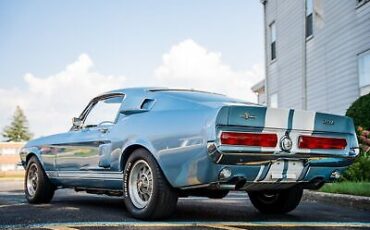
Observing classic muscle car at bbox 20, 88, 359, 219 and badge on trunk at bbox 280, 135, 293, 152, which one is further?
badge on trunk at bbox 280, 135, 293, 152

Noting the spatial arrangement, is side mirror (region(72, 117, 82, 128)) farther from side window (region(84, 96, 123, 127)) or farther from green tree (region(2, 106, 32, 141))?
green tree (region(2, 106, 32, 141))

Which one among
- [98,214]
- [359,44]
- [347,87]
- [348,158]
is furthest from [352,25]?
[98,214]

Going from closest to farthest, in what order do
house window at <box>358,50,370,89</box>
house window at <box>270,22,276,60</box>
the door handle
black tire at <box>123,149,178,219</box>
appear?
1. black tire at <box>123,149,178,219</box>
2. the door handle
3. house window at <box>358,50,370,89</box>
4. house window at <box>270,22,276,60</box>

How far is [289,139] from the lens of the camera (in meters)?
4.88

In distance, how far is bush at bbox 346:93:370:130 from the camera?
10492 mm

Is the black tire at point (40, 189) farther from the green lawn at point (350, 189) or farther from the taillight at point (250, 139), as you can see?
the green lawn at point (350, 189)

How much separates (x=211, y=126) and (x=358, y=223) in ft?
6.22

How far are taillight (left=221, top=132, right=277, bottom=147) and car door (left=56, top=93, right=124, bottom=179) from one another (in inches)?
69.2

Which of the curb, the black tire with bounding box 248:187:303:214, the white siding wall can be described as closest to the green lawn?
the curb

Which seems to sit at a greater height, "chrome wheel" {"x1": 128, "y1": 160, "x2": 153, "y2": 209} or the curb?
"chrome wheel" {"x1": 128, "y1": 160, "x2": 153, "y2": 209}

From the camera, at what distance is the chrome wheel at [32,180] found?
7.49m

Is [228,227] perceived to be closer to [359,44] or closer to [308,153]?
[308,153]

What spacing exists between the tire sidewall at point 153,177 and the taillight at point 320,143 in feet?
4.55

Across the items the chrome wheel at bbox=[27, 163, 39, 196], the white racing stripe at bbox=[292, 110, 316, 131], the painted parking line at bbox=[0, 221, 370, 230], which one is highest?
the white racing stripe at bbox=[292, 110, 316, 131]
